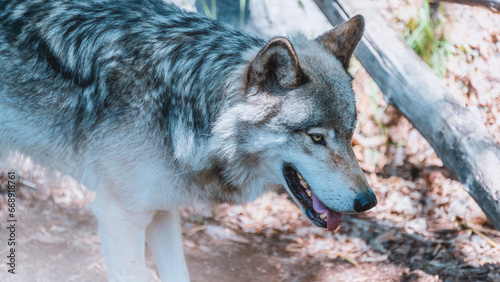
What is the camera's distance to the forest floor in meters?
4.19

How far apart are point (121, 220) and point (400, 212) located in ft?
9.30

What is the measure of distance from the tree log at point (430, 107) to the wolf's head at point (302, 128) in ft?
3.20

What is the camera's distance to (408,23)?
5.31 m

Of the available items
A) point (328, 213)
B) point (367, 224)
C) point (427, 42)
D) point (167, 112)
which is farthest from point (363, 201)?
point (427, 42)

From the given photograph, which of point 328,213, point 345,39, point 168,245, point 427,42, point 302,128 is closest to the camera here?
point 302,128

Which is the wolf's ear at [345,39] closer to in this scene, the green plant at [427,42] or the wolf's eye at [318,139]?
the wolf's eye at [318,139]

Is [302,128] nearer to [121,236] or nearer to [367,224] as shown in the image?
[121,236]

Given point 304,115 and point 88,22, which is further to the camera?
point 88,22

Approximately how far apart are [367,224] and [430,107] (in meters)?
1.36

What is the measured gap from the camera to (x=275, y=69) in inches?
106

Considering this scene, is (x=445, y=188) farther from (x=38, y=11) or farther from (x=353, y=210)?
A: (x=38, y=11)

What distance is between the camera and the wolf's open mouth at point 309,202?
2848 mm

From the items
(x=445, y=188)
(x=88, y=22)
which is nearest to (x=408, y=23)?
(x=445, y=188)

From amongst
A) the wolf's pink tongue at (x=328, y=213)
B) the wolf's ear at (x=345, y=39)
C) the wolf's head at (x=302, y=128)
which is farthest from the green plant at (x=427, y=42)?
the wolf's pink tongue at (x=328, y=213)
